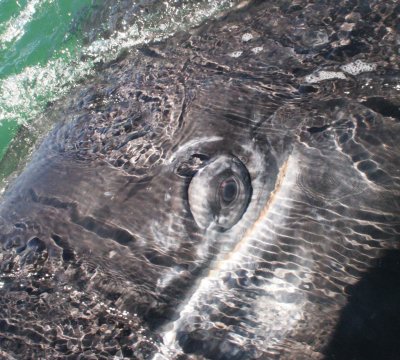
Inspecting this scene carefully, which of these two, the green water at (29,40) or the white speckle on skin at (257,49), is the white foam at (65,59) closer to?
the green water at (29,40)

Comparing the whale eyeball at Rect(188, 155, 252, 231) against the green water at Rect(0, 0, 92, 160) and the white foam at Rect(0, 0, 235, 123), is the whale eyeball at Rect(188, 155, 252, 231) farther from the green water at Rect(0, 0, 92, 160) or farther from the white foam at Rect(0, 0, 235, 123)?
the green water at Rect(0, 0, 92, 160)

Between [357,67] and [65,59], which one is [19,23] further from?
[357,67]

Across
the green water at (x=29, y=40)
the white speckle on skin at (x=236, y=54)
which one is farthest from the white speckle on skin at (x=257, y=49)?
the green water at (x=29, y=40)

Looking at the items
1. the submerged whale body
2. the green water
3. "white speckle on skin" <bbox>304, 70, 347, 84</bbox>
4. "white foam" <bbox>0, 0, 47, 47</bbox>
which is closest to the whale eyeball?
the submerged whale body

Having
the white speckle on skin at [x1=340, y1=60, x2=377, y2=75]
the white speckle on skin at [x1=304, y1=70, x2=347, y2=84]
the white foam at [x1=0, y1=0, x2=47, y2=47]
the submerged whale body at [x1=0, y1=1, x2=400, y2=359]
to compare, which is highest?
the white foam at [x1=0, y1=0, x2=47, y2=47]

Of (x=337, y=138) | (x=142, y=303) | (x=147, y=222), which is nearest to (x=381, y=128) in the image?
(x=337, y=138)

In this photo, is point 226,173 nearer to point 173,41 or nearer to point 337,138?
point 337,138

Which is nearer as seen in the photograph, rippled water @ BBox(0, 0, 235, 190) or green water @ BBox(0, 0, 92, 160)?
rippled water @ BBox(0, 0, 235, 190)
